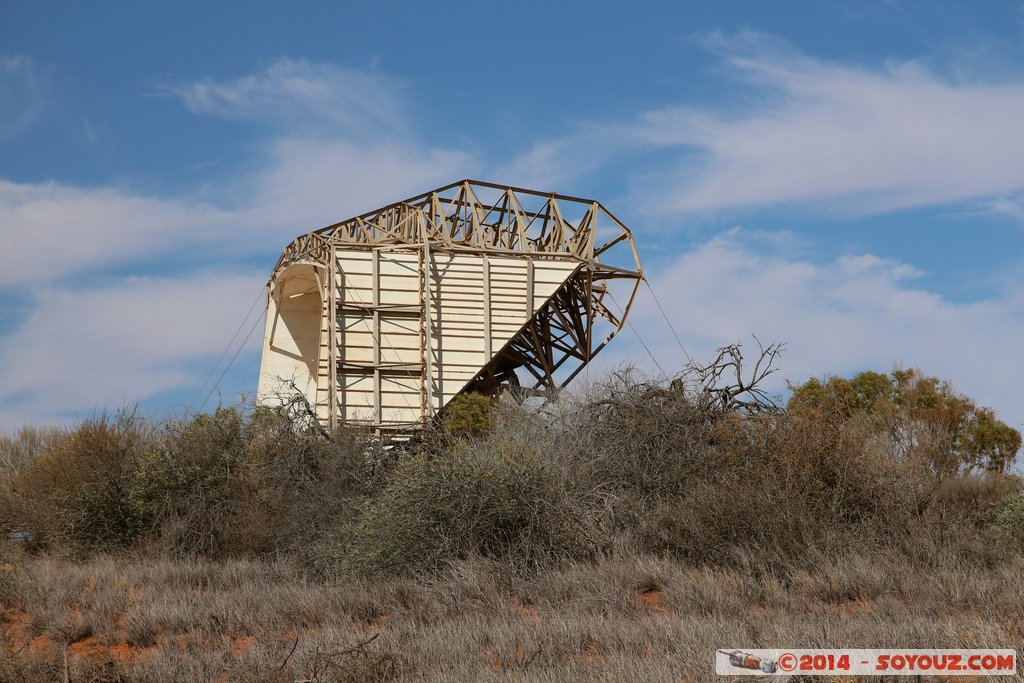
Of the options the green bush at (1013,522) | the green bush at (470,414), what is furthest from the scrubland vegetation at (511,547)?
the green bush at (470,414)

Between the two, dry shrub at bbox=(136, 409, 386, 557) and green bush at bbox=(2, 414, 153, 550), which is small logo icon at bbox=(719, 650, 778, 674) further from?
green bush at bbox=(2, 414, 153, 550)

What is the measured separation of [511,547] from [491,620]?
9.73ft

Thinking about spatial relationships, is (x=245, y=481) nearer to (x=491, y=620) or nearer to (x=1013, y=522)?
(x=491, y=620)

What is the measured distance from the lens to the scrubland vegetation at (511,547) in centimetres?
906

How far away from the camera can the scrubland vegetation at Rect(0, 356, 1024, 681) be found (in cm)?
906

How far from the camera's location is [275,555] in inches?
675

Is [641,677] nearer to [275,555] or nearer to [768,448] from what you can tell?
[768,448]

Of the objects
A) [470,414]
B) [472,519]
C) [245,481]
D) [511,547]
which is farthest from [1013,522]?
[470,414]

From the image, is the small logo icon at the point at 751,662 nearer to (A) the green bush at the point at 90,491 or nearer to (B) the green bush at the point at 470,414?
(A) the green bush at the point at 90,491

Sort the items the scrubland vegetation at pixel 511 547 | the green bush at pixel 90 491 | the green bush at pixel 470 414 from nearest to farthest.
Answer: the scrubland vegetation at pixel 511 547
the green bush at pixel 90 491
the green bush at pixel 470 414

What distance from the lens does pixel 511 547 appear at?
1350 cm

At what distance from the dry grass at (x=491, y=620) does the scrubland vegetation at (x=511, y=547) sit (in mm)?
41

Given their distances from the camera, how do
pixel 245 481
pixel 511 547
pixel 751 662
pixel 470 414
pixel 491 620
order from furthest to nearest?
1. pixel 470 414
2. pixel 245 481
3. pixel 511 547
4. pixel 491 620
5. pixel 751 662

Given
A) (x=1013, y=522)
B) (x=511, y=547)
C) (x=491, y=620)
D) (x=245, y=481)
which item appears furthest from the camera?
(x=245, y=481)
